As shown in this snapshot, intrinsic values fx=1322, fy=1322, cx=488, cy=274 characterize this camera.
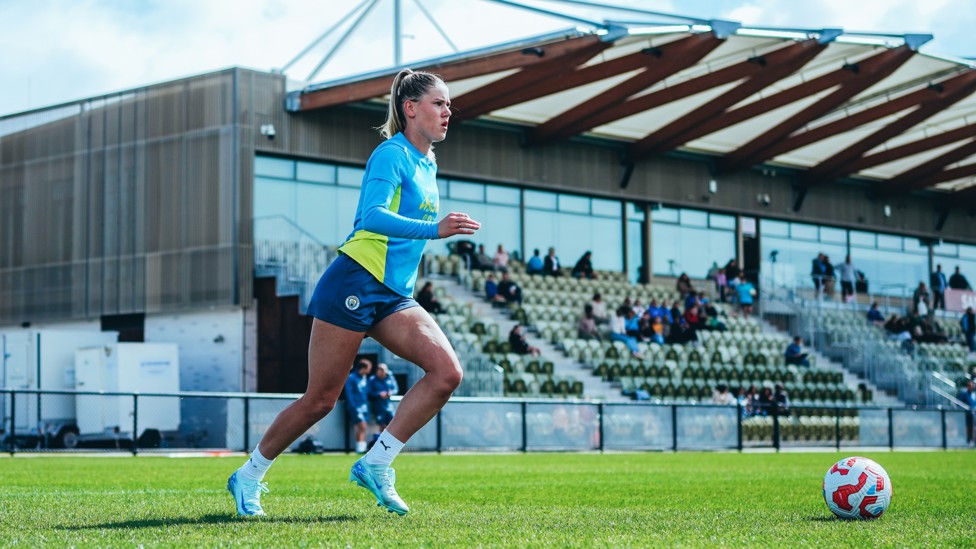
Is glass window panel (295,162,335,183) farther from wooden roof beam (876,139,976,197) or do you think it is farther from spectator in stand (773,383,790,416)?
wooden roof beam (876,139,976,197)

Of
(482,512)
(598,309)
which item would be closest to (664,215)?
(598,309)

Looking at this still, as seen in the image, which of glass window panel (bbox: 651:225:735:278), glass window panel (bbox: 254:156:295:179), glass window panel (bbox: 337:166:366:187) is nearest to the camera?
glass window panel (bbox: 254:156:295:179)

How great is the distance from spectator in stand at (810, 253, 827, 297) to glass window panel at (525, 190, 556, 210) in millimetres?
8730

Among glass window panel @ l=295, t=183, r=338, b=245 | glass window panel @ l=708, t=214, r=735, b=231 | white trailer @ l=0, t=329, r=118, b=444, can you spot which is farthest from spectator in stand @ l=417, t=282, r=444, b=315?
glass window panel @ l=708, t=214, r=735, b=231

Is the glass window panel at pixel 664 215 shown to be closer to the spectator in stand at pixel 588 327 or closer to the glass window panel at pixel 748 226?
the glass window panel at pixel 748 226

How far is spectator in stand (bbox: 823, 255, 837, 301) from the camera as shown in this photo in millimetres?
41531

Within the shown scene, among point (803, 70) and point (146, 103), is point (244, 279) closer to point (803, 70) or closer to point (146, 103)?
point (146, 103)

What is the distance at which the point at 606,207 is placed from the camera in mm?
40156

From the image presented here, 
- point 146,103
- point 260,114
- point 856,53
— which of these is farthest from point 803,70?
point 146,103

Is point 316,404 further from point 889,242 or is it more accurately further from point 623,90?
point 889,242

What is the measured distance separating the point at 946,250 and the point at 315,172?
27254mm

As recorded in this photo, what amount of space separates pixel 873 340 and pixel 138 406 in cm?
2254

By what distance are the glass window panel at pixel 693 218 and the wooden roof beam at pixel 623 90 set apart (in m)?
Answer: 6.68

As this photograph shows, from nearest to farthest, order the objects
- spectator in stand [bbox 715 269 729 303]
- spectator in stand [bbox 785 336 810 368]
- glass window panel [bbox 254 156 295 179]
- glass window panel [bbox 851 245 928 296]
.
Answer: glass window panel [bbox 254 156 295 179] < spectator in stand [bbox 785 336 810 368] < spectator in stand [bbox 715 269 729 303] < glass window panel [bbox 851 245 928 296]
